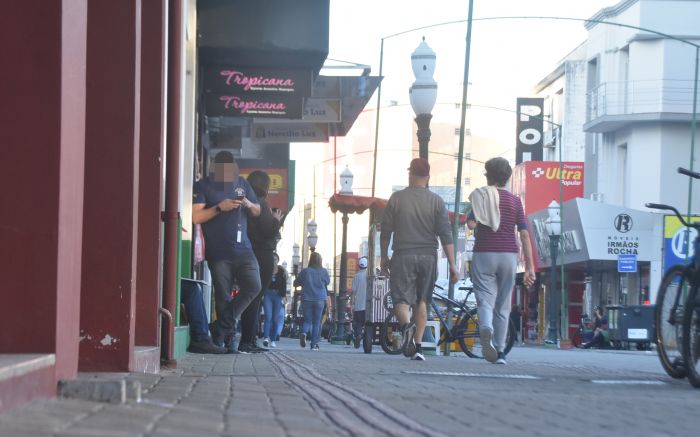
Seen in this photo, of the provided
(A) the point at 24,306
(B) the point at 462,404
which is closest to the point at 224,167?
(B) the point at 462,404

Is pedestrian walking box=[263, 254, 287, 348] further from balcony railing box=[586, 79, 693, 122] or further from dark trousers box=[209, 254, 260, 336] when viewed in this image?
balcony railing box=[586, 79, 693, 122]

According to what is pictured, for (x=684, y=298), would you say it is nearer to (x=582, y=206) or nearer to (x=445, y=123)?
(x=582, y=206)

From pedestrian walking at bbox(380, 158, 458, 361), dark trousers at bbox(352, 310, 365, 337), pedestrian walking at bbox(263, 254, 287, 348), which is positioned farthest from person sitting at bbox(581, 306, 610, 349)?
pedestrian walking at bbox(380, 158, 458, 361)

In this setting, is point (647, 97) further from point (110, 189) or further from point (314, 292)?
point (110, 189)

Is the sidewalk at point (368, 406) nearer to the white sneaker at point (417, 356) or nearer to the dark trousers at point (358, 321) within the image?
the white sneaker at point (417, 356)

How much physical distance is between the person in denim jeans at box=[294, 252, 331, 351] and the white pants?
9792 mm

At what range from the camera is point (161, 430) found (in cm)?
455

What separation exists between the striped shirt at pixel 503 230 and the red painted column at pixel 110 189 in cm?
553

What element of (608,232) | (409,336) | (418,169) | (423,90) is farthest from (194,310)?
(608,232)

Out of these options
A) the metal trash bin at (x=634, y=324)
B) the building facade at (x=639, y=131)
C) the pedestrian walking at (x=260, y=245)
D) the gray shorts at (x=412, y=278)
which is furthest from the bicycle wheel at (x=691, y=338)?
the building facade at (x=639, y=131)

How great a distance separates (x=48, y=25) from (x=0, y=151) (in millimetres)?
540

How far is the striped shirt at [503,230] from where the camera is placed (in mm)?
12164

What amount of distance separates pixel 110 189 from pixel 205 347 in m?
5.50

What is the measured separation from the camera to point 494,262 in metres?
12.1
